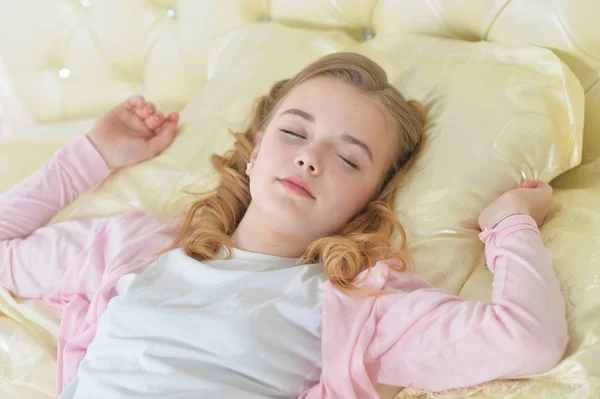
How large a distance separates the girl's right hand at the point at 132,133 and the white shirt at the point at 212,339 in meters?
0.43

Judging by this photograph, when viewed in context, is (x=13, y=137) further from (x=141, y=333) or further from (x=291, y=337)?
(x=291, y=337)

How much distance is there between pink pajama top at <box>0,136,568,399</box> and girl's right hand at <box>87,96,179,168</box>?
185mm

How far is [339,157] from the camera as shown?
108 cm

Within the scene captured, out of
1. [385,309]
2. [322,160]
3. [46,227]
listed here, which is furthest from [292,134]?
[46,227]

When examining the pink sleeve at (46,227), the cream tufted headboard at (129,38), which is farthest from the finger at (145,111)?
the cream tufted headboard at (129,38)

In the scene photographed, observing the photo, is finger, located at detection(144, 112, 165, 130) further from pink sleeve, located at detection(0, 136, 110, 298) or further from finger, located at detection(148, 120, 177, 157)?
pink sleeve, located at detection(0, 136, 110, 298)

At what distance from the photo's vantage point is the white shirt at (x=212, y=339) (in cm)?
94

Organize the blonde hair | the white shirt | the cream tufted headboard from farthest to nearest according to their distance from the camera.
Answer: the cream tufted headboard, the blonde hair, the white shirt

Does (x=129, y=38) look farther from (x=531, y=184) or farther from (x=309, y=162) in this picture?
(x=531, y=184)

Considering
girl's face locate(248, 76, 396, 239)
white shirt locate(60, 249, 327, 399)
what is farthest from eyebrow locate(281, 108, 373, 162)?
white shirt locate(60, 249, 327, 399)

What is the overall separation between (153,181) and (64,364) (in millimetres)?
453

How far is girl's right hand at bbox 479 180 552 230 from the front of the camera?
990 mm

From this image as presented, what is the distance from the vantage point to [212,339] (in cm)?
96

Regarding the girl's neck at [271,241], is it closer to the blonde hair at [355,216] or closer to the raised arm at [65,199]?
the blonde hair at [355,216]
